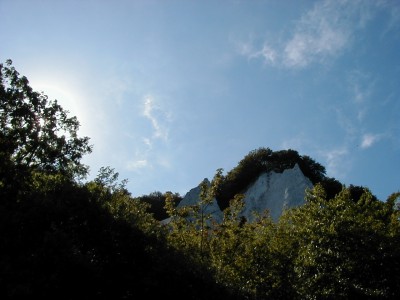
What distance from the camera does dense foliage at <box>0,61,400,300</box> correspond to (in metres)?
11.0

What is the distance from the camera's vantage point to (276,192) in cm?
4756

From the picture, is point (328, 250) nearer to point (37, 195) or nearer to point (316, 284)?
point (316, 284)

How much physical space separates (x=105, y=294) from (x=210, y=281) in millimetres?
3367

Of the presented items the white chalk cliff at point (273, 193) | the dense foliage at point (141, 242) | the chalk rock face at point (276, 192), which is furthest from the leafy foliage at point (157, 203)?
the dense foliage at point (141, 242)

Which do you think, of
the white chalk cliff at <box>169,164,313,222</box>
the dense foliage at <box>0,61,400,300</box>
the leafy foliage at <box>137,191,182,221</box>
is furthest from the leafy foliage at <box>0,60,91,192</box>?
the leafy foliage at <box>137,191,182,221</box>

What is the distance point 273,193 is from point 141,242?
36110 millimetres

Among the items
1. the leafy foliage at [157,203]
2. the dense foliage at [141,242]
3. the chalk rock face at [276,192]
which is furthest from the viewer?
the leafy foliage at [157,203]

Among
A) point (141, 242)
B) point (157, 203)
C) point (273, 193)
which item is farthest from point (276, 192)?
point (141, 242)

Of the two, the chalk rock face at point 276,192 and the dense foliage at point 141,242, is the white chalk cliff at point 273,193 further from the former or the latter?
the dense foliage at point 141,242

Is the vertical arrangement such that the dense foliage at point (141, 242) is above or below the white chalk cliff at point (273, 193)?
below

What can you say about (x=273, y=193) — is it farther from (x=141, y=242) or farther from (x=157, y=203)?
(x=141, y=242)

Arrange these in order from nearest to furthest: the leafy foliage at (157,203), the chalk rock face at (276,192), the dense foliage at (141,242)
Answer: the dense foliage at (141,242) < the chalk rock face at (276,192) < the leafy foliage at (157,203)

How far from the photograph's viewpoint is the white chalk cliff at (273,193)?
44.7 m

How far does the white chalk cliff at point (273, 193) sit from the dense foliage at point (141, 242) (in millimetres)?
23745
